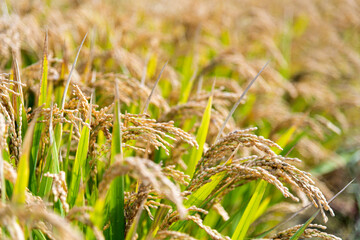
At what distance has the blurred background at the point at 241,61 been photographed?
8.11ft

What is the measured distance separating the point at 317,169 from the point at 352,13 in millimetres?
2778

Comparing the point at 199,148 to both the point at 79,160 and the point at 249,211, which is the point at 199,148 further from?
the point at 79,160

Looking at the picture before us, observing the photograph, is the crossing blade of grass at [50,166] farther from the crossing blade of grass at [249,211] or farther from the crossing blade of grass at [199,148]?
the crossing blade of grass at [249,211]

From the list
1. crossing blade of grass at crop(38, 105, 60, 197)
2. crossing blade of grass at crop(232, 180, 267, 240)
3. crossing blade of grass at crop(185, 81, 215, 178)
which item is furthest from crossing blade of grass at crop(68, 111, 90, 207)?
crossing blade of grass at crop(232, 180, 267, 240)

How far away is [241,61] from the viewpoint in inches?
105

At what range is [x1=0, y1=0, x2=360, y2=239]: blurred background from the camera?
97.4 inches

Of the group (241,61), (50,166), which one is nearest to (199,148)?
(50,166)

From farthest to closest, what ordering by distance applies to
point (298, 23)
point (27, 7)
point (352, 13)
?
point (298, 23) < point (352, 13) < point (27, 7)

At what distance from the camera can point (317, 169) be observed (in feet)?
9.73

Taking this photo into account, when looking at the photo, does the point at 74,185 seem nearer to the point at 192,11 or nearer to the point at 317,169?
the point at 317,169

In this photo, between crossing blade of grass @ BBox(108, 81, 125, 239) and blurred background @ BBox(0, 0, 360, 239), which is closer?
crossing blade of grass @ BBox(108, 81, 125, 239)

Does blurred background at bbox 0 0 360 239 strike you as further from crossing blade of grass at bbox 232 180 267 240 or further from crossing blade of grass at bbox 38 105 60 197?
crossing blade of grass at bbox 38 105 60 197

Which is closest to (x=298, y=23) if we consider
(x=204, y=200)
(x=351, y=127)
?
(x=351, y=127)

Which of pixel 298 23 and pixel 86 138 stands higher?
pixel 298 23
